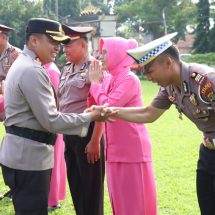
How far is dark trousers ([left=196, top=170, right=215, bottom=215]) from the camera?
3.26m

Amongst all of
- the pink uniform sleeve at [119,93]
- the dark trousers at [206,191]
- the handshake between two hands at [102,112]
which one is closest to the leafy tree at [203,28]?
the pink uniform sleeve at [119,93]

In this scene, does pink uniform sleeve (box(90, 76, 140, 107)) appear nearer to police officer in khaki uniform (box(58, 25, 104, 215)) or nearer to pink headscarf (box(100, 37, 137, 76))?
pink headscarf (box(100, 37, 137, 76))

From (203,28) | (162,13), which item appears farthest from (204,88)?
(203,28)

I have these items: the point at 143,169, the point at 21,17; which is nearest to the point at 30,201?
the point at 143,169

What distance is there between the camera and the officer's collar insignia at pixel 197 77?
282cm

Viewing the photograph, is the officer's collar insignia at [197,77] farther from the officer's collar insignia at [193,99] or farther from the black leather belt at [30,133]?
the black leather belt at [30,133]

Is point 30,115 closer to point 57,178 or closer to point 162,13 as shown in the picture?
point 57,178

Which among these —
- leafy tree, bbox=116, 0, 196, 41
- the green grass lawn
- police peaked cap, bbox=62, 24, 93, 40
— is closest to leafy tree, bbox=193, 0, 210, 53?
leafy tree, bbox=116, 0, 196, 41

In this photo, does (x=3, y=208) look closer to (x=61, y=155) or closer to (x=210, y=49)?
(x=61, y=155)

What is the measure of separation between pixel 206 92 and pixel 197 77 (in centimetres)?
13

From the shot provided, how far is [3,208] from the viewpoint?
5.24 meters

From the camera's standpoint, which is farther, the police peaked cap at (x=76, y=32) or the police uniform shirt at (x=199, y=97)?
the police peaked cap at (x=76, y=32)

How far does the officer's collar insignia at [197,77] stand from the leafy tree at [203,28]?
4211 cm

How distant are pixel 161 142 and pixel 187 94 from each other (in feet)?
19.9
